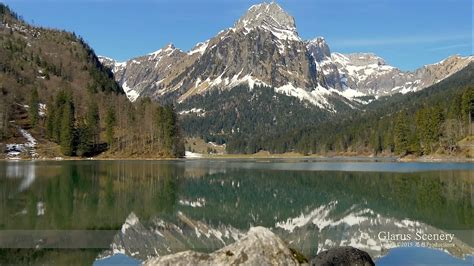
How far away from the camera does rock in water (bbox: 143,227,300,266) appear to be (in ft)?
52.5

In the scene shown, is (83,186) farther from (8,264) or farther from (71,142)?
(71,142)

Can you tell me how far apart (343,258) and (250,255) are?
312 cm

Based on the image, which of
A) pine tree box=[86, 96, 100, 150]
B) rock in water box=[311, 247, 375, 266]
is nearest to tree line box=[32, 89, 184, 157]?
pine tree box=[86, 96, 100, 150]

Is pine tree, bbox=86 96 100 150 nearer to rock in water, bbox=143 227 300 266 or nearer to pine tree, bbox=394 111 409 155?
pine tree, bbox=394 111 409 155

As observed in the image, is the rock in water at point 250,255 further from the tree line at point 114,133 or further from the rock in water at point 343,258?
the tree line at point 114,133

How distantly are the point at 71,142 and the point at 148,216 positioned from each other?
151647 millimetres

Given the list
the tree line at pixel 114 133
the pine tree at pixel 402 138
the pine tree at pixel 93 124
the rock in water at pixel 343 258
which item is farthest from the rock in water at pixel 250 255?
the pine tree at pixel 93 124

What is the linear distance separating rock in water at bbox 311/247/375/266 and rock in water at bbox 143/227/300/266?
931 millimetres

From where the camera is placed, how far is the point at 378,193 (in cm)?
5231

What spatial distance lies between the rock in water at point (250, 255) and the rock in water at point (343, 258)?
931 mm

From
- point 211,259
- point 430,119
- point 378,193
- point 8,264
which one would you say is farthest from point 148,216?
point 430,119

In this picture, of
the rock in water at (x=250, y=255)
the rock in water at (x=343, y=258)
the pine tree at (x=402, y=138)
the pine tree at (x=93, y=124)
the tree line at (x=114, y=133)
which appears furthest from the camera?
the pine tree at (x=93, y=124)

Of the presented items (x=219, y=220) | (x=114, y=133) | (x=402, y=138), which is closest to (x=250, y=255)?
(x=219, y=220)

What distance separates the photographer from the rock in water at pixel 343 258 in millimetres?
16219
